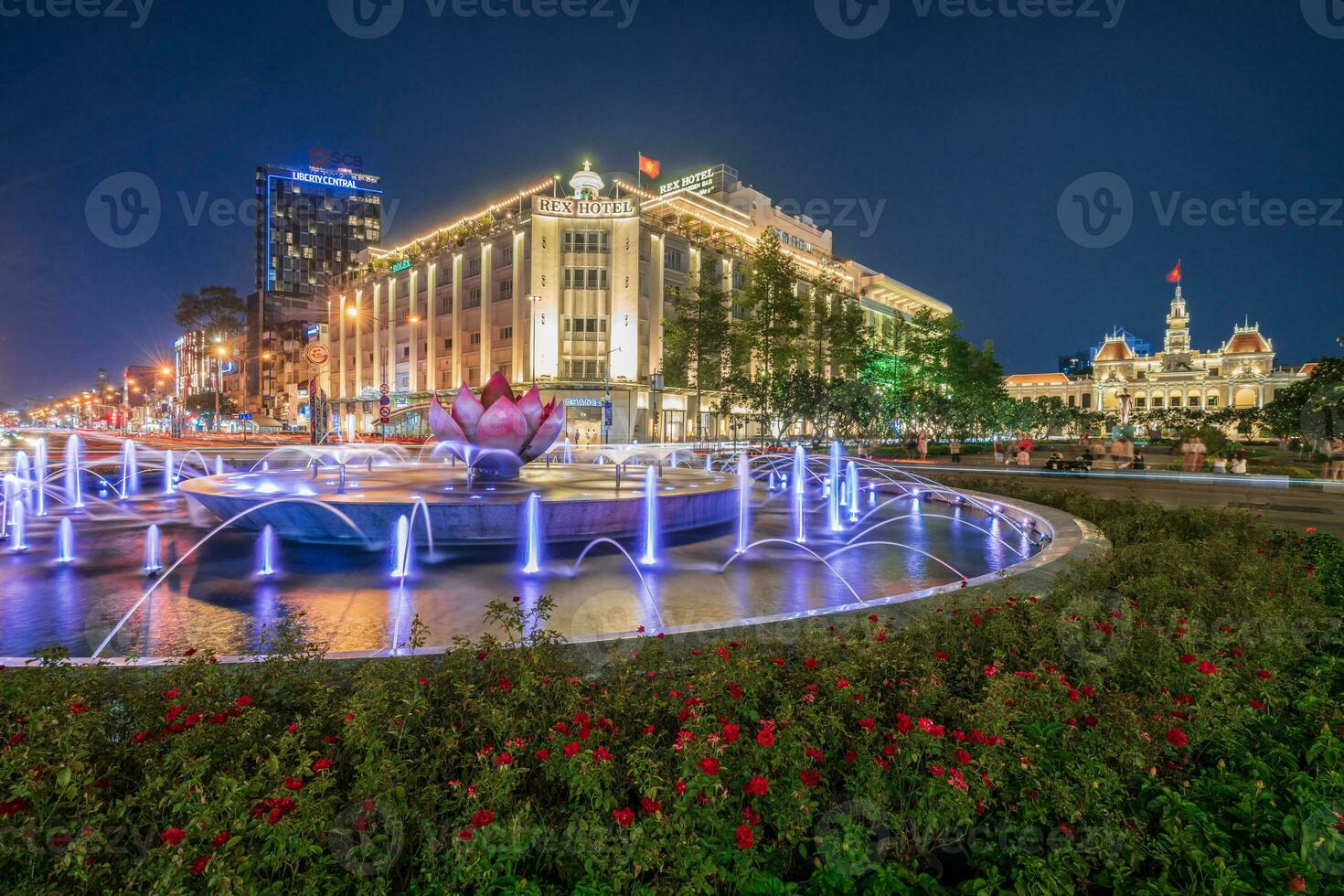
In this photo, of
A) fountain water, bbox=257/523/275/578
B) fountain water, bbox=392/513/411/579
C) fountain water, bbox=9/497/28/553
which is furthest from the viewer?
fountain water, bbox=9/497/28/553

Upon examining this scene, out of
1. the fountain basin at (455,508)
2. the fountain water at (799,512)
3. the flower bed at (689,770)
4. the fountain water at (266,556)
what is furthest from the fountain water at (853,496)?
the fountain water at (266,556)

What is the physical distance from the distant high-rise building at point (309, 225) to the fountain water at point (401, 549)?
13196cm

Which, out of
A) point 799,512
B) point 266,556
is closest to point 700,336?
point 799,512

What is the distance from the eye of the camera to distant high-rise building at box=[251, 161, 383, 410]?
126m

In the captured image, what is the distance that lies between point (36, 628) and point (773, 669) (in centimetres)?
725

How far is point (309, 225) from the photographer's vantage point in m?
129

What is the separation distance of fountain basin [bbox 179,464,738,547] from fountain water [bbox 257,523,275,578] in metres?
0.31

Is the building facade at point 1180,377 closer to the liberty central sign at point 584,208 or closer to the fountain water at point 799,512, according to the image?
the liberty central sign at point 584,208

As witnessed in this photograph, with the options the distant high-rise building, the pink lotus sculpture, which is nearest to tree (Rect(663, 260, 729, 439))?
the pink lotus sculpture

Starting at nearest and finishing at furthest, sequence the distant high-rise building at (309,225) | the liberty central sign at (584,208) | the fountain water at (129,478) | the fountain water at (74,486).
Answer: the fountain water at (74,486)
the fountain water at (129,478)
the liberty central sign at (584,208)
the distant high-rise building at (309,225)

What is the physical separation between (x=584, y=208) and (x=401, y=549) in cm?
5450

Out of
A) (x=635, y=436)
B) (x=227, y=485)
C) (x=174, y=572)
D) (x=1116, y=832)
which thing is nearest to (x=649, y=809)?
(x=1116, y=832)

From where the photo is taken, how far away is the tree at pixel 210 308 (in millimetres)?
87625

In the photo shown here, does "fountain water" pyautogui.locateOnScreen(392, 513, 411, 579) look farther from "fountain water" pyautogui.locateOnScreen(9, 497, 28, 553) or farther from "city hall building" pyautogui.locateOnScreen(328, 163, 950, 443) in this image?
"city hall building" pyautogui.locateOnScreen(328, 163, 950, 443)
